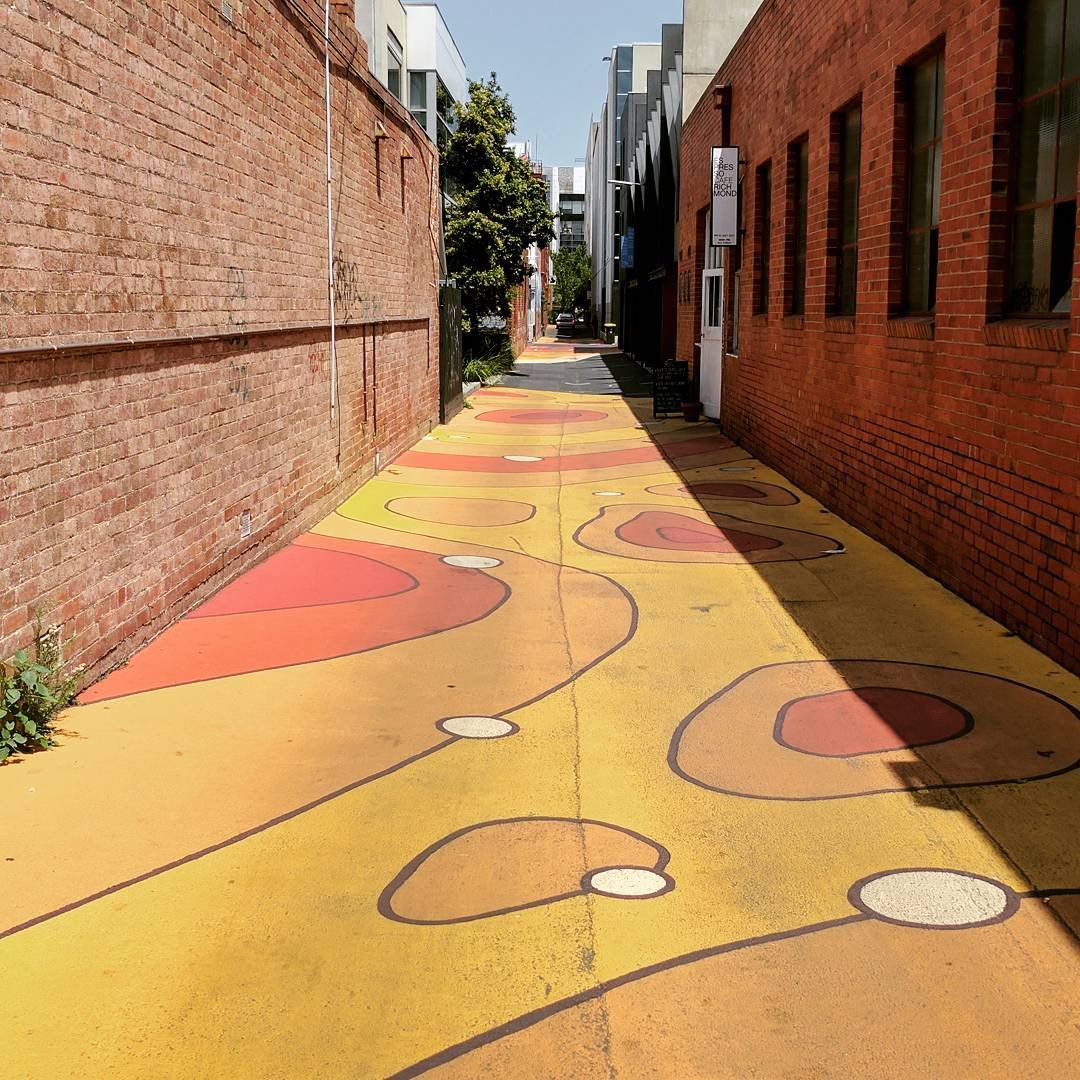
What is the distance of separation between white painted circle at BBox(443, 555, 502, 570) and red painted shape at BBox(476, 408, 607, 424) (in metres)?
12.0

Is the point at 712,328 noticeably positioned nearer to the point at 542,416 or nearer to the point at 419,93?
the point at 542,416

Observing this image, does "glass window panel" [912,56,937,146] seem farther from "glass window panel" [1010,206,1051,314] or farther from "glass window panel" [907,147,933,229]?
"glass window panel" [1010,206,1051,314]

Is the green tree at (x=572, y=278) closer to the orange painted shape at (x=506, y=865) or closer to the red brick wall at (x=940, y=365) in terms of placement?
the red brick wall at (x=940, y=365)

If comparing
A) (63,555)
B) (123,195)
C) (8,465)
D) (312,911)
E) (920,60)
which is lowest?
(312,911)

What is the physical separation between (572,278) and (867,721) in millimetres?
104343

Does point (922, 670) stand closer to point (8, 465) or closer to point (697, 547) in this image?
point (697, 547)

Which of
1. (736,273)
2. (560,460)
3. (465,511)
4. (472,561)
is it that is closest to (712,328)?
(736,273)

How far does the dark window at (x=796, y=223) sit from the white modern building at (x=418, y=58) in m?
16.8

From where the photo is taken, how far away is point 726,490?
12.8 metres

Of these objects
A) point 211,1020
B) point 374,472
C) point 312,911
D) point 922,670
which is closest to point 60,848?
point 312,911

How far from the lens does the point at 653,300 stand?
124 feet

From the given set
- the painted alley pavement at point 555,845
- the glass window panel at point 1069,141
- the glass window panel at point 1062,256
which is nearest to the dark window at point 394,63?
the painted alley pavement at point 555,845

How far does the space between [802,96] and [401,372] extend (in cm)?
620

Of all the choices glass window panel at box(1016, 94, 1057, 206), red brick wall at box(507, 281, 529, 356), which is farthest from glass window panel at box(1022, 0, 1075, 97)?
red brick wall at box(507, 281, 529, 356)
